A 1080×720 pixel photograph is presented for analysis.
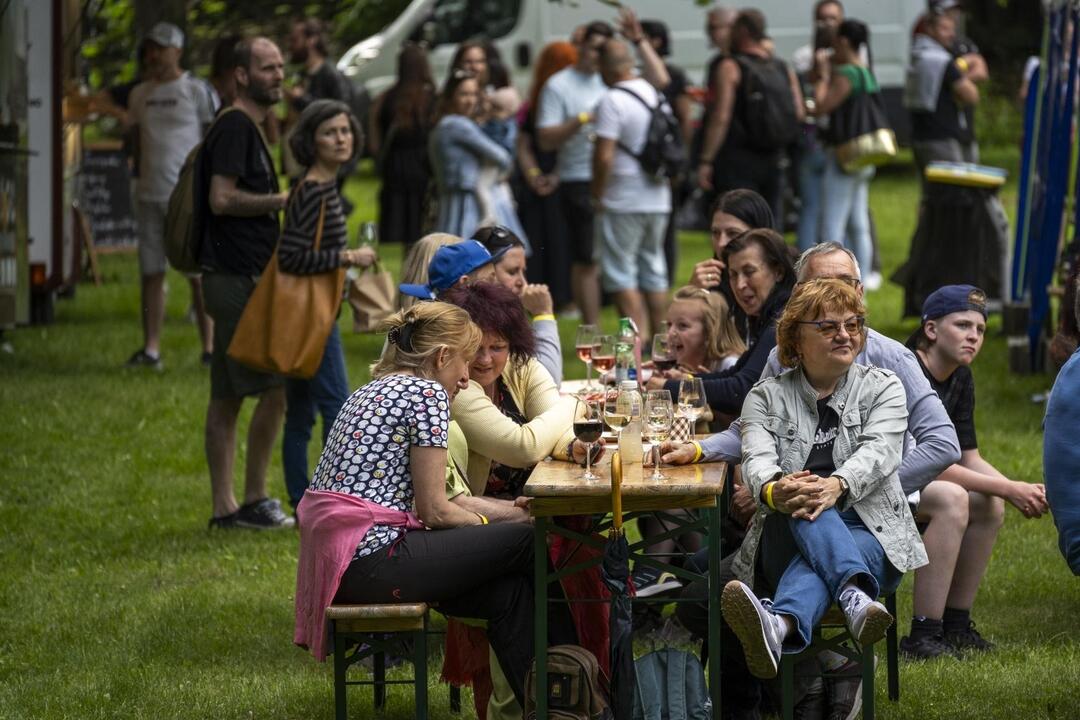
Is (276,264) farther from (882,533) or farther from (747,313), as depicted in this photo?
(882,533)

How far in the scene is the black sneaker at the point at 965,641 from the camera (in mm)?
6020

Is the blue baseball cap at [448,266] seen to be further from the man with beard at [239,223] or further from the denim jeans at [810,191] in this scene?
the denim jeans at [810,191]

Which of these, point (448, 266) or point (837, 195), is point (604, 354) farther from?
point (837, 195)

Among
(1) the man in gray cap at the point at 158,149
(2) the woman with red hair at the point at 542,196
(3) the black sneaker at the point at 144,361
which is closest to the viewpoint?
(1) the man in gray cap at the point at 158,149

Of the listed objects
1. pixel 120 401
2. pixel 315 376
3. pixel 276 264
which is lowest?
pixel 120 401

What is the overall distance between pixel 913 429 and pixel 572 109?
700cm

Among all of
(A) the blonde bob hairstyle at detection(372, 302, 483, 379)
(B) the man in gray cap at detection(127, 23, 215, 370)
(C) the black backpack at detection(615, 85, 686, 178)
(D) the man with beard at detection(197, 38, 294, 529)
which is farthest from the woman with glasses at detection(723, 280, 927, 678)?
(B) the man in gray cap at detection(127, 23, 215, 370)

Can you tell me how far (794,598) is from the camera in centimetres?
482

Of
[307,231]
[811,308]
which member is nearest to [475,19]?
[307,231]

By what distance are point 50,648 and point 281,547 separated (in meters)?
1.44

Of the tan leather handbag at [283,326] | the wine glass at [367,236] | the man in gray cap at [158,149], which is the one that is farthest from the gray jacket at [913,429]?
the man in gray cap at [158,149]

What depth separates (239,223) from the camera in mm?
7672

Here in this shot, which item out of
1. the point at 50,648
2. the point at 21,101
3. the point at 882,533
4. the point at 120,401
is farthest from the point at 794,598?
the point at 21,101

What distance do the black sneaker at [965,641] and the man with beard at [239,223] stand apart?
3125 millimetres
